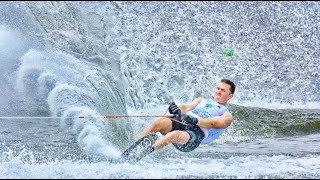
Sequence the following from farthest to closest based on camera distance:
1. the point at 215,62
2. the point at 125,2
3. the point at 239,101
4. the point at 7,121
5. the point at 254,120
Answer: the point at 125,2
the point at 215,62
the point at 239,101
the point at 254,120
the point at 7,121

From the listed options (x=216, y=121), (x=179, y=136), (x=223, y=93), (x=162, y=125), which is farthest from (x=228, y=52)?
(x=179, y=136)

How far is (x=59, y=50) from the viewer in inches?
367

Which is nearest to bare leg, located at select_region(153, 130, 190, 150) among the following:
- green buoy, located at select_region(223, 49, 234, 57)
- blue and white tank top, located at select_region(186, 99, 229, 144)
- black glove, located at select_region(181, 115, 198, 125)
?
black glove, located at select_region(181, 115, 198, 125)

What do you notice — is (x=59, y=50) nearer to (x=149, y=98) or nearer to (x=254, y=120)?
(x=149, y=98)

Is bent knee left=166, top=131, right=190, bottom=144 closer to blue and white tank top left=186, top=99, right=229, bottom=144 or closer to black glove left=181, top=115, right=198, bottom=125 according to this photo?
black glove left=181, top=115, right=198, bottom=125

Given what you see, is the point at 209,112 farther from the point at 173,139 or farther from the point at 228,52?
the point at 228,52

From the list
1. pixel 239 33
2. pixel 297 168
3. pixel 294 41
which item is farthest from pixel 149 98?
pixel 294 41

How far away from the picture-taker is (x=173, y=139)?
19.7ft

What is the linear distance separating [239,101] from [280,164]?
24.4 feet

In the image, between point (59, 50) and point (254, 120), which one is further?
point (254, 120)

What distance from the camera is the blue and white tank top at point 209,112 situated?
640cm

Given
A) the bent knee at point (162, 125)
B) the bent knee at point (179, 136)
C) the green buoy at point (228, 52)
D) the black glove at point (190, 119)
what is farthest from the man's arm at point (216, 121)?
the green buoy at point (228, 52)

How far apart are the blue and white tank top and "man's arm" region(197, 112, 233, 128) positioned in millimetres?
114

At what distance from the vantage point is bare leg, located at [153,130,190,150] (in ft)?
19.3
